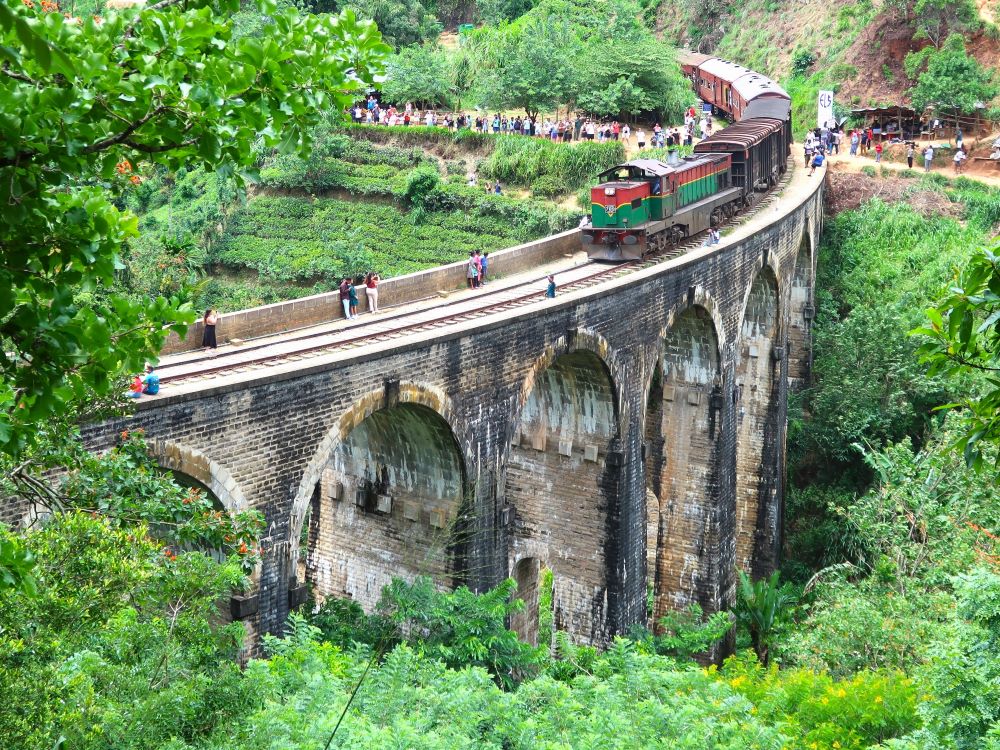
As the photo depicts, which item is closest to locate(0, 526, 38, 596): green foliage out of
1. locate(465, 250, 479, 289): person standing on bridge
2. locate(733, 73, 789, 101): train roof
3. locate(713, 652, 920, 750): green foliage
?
locate(713, 652, 920, 750): green foliage

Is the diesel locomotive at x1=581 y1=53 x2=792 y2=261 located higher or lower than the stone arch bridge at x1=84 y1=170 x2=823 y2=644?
higher

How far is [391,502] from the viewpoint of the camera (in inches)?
834

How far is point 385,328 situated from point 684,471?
1187 cm

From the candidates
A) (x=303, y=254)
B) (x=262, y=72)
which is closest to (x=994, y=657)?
(x=262, y=72)

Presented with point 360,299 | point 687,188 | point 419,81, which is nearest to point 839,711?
point 360,299

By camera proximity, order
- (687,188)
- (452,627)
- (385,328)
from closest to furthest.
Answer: (452,627)
(385,328)
(687,188)

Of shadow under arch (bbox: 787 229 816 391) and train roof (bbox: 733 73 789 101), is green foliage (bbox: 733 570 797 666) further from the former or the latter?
train roof (bbox: 733 73 789 101)

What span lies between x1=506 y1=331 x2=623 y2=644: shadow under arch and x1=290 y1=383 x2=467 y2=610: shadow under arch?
3.97m

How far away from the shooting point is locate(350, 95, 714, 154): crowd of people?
49.9 metres

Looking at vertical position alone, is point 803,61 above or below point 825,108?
above

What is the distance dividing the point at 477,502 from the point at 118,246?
13499 mm

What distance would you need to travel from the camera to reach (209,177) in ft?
172

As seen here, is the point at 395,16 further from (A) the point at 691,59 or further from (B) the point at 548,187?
(B) the point at 548,187

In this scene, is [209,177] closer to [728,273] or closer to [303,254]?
[303,254]
